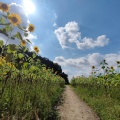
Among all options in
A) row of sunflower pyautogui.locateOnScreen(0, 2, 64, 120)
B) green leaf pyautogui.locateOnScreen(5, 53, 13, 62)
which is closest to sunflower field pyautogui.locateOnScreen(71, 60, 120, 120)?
row of sunflower pyautogui.locateOnScreen(0, 2, 64, 120)

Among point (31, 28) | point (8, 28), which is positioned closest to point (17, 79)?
point (31, 28)

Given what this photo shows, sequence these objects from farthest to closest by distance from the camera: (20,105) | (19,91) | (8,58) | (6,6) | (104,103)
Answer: (104,103) → (19,91) → (20,105) → (6,6) → (8,58)

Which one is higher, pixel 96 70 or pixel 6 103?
pixel 96 70

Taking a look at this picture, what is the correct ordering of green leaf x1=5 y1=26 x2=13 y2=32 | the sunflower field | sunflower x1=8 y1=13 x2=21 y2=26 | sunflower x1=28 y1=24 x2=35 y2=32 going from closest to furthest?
green leaf x1=5 y1=26 x2=13 y2=32 < sunflower x1=8 y1=13 x2=21 y2=26 < sunflower x1=28 y1=24 x2=35 y2=32 < the sunflower field

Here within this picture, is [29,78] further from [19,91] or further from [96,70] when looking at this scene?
[96,70]

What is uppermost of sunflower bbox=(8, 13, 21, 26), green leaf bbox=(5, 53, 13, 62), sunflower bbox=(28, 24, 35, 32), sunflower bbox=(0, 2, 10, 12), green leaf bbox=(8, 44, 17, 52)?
sunflower bbox=(0, 2, 10, 12)

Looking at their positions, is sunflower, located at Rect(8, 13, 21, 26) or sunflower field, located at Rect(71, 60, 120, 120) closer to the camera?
sunflower, located at Rect(8, 13, 21, 26)

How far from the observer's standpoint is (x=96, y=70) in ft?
50.2

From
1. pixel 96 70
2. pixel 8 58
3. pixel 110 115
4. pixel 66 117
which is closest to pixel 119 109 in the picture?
pixel 110 115

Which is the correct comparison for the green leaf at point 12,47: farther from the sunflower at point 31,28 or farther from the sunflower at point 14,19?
the sunflower at point 31,28

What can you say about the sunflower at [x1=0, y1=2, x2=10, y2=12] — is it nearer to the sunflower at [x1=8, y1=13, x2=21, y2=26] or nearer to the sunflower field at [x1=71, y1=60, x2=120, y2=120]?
the sunflower at [x1=8, y1=13, x2=21, y2=26]

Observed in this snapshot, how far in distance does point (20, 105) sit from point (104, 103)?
4.46 metres

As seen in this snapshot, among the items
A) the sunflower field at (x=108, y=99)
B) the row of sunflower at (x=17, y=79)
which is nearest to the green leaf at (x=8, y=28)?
the row of sunflower at (x=17, y=79)

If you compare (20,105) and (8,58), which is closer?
(8,58)
